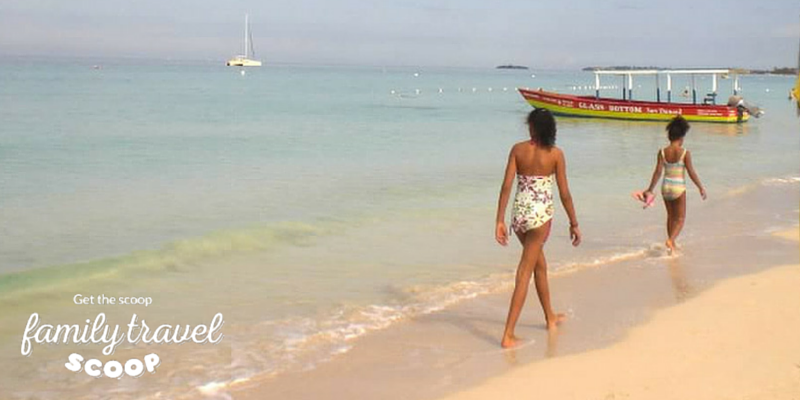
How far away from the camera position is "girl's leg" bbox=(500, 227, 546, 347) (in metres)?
5.57

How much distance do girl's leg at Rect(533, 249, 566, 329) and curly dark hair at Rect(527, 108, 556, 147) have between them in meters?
Result: 0.80

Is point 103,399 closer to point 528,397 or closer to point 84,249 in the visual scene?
point 528,397

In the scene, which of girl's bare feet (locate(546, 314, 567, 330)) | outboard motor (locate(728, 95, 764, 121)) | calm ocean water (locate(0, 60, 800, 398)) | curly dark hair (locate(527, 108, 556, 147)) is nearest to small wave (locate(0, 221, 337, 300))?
calm ocean water (locate(0, 60, 800, 398))

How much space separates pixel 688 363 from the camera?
16.9 feet

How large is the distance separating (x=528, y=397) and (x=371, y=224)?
6.51m

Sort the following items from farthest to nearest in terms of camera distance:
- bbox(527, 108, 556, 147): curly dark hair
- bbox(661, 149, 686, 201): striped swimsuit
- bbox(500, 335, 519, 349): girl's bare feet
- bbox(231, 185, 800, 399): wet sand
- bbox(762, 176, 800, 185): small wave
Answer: bbox(762, 176, 800, 185): small wave, bbox(661, 149, 686, 201): striped swimsuit, bbox(500, 335, 519, 349): girl's bare feet, bbox(527, 108, 556, 147): curly dark hair, bbox(231, 185, 800, 399): wet sand

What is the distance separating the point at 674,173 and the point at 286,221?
493 centimetres

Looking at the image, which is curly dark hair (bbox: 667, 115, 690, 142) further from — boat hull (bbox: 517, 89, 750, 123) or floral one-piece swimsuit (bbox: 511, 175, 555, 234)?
boat hull (bbox: 517, 89, 750, 123)

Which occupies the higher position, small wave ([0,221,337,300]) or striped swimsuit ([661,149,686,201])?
striped swimsuit ([661,149,686,201])

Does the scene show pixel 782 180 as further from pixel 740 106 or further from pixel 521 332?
pixel 740 106

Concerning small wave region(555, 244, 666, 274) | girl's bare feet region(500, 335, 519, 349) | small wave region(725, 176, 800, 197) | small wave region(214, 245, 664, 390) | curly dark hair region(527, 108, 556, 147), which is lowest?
small wave region(725, 176, 800, 197)

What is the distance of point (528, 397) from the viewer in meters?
4.71

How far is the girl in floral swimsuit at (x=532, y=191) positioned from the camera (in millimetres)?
5398

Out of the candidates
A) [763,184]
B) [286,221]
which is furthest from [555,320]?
[763,184]
